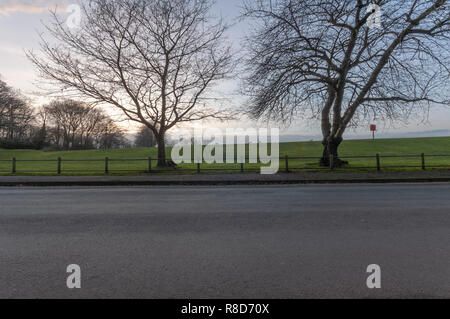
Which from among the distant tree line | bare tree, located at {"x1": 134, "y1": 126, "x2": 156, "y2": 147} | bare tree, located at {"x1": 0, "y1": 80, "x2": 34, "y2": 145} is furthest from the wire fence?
bare tree, located at {"x1": 134, "y1": 126, "x2": 156, "y2": 147}

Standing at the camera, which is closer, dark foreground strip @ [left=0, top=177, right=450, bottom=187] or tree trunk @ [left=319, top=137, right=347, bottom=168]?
dark foreground strip @ [left=0, top=177, right=450, bottom=187]

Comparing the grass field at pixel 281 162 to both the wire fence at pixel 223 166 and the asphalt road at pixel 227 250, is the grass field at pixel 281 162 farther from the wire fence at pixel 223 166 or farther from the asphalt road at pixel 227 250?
the asphalt road at pixel 227 250

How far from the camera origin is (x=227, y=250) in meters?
4.16

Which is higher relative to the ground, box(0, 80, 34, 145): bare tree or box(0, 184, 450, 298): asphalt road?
box(0, 80, 34, 145): bare tree

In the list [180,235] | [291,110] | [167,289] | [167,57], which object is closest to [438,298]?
[167,289]

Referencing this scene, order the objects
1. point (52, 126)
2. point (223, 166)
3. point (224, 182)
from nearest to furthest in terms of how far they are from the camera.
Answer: point (224, 182), point (223, 166), point (52, 126)

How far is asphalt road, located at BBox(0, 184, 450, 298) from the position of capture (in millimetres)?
3037

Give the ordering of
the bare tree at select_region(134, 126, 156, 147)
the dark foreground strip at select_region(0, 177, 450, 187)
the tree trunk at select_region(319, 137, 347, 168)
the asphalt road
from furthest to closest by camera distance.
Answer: the bare tree at select_region(134, 126, 156, 147) → the tree trunk at select_region(319, 137, 347, 168) → the dark foreground strip at select_region(0, 177, 450, 187) → the asphalt road

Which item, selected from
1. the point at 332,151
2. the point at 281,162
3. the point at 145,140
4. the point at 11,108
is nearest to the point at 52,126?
the point at 11,108

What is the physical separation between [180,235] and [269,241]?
1564 millimetres

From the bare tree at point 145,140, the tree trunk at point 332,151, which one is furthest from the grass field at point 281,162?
the bare tree at point 145,140
